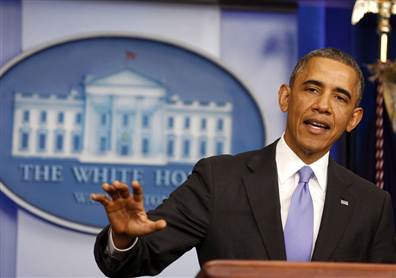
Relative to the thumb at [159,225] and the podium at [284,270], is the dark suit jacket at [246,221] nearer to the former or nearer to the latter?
the thumb at [159,225]

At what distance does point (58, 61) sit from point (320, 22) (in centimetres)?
101

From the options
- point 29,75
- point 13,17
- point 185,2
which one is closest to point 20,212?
point 29,75

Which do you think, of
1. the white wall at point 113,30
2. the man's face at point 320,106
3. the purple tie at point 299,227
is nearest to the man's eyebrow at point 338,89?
the man's face at point 320,106

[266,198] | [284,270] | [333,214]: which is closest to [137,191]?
[284,270]

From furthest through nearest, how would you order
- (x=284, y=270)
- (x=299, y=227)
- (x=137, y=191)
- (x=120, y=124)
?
(x=120, y=124)
(x=299, y=227)
(x=137, y=191)
(x=284, y=270)

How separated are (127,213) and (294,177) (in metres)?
0.49

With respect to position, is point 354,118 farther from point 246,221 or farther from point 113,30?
point 113,30

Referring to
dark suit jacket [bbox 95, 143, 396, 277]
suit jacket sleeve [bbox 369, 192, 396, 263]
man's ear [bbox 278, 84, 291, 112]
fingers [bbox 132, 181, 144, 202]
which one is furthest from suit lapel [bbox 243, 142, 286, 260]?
fingers [bbox 132, 181, 144, 202]

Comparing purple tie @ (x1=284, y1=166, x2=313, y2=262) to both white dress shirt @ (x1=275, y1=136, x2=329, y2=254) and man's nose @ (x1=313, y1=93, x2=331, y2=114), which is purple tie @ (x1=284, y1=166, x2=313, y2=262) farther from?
man's nose @ (x1=313, y1=93, x2=331, y2=114)

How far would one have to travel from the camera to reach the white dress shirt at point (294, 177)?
1.92m

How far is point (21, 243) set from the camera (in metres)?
3.10

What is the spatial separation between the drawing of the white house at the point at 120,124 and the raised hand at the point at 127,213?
150 centimetres

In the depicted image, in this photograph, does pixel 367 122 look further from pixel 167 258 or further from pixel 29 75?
pixel 167 258

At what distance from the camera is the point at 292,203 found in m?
1.87
